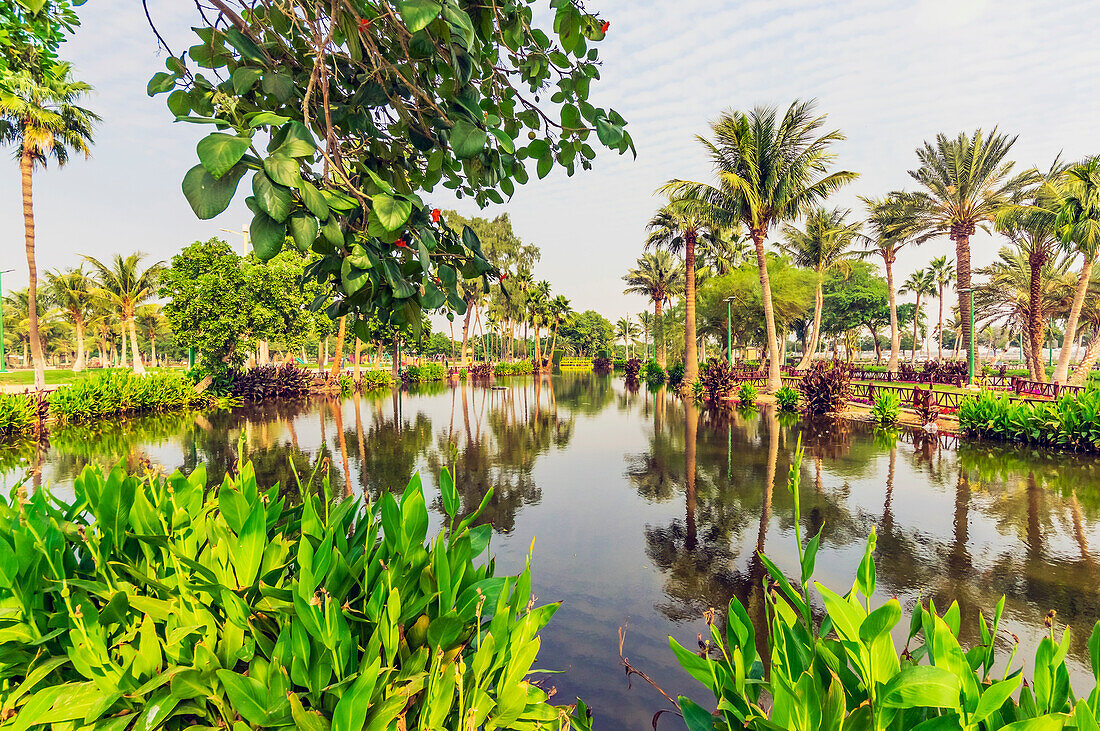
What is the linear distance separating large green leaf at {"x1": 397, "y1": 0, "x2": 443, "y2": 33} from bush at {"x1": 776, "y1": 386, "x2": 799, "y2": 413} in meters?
20.9

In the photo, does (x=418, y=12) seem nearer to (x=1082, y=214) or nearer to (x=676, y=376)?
(x=1082, y=214)

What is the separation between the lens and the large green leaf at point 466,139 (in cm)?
145

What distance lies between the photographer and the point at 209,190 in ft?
3.18

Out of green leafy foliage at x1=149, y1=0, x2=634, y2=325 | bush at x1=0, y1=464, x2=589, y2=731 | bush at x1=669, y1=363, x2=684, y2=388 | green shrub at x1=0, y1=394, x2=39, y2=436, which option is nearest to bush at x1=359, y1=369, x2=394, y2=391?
green shrub at x1=0, y1=394, x2=39, y2=436

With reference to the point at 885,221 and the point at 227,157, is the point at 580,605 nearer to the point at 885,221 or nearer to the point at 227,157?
the point at 227,157

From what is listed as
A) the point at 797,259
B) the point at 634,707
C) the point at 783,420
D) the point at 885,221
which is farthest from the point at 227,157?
the point at 797,259

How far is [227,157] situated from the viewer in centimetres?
90

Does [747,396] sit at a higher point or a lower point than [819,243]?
lower

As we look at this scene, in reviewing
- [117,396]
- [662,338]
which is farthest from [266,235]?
[662,338]

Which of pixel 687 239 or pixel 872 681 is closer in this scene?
pixel 872 681

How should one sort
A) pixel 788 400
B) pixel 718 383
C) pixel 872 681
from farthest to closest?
pixel 718 383
pixel 788 400
pixel 872 681

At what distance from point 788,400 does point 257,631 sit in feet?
68.8

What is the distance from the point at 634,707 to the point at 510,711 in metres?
2.04

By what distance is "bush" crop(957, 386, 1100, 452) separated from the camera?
10500 mm
